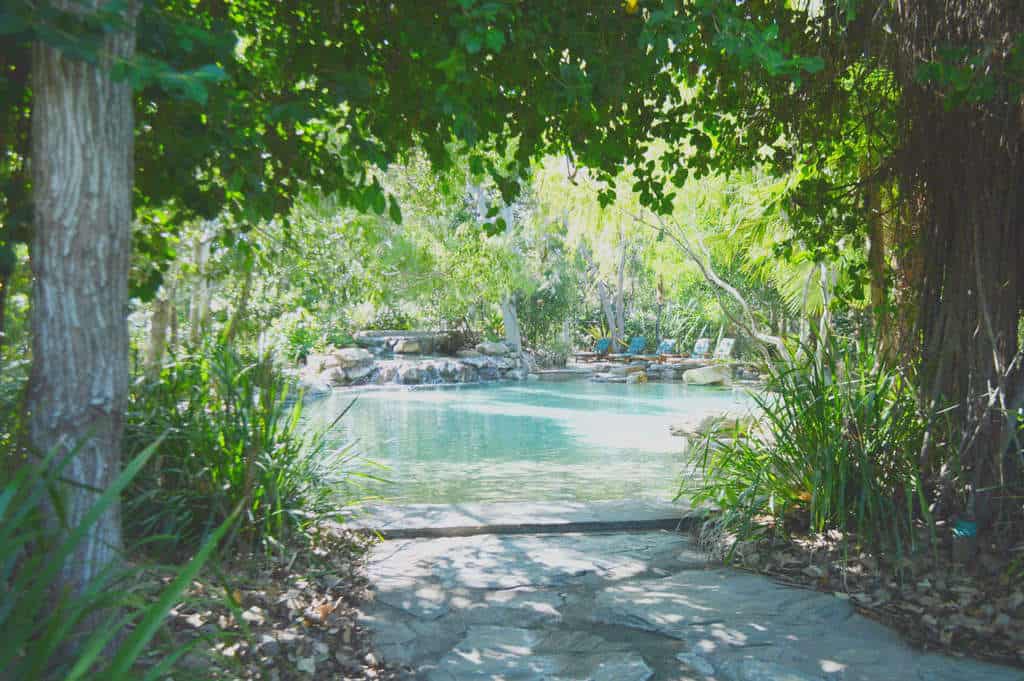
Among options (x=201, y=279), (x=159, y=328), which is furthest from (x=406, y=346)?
(x=159, y=328)

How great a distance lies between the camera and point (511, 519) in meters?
4.49

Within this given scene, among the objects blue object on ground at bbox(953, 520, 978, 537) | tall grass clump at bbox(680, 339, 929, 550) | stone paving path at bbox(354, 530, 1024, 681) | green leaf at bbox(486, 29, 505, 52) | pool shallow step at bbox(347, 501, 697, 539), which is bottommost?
stone paving path at bbox(354, 530, 1024, 681)

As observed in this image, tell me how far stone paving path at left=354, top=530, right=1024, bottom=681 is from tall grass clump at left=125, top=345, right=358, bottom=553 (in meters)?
0.54

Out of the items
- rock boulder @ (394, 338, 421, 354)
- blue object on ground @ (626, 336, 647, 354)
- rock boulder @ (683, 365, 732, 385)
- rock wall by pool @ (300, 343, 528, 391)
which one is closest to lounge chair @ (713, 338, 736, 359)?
rock boulder @ (683, 365, 732, 385)

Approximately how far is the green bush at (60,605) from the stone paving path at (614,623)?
3.93ft

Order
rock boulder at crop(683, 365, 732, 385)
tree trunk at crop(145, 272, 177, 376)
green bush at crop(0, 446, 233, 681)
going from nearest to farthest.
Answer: green bush at crop(0, 446, 233, 681) → tree trunk at crop(145, 272, 177, 376) → rock boulder at crop(683, 365, 732, 385)

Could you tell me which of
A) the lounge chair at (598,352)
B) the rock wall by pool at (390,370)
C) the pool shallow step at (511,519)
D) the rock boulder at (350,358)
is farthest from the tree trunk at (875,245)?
the lounge chair at (598,352)

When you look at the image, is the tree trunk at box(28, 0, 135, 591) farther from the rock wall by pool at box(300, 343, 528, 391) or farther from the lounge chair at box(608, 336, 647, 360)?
the lounge chair at box(608, 336, 647, 360)

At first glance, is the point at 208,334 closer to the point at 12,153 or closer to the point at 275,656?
the point at 12,153

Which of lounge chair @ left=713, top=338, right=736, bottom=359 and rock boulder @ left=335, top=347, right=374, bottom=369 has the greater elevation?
lounge chair @ left=713, top=338, right=736, bottom=359

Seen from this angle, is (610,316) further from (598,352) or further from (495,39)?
(495,39)

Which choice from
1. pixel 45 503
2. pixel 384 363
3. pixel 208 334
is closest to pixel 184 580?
pixel 45 503

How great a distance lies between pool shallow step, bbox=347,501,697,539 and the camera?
429cm

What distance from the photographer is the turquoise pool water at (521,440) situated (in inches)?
275
